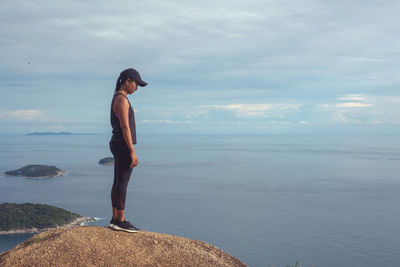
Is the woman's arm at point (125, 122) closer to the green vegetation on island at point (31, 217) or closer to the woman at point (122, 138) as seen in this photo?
the woman at point (122, 138)

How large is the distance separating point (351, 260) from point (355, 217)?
2665 cm

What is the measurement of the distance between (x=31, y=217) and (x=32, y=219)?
694 millimetres

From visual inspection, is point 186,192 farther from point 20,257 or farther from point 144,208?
point 20,257

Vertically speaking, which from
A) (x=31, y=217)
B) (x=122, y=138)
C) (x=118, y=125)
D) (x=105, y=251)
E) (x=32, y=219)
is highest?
(x=118, y=125)

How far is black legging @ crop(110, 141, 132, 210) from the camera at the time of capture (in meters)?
9.33

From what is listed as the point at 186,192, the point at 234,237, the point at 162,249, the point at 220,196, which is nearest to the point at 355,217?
the point at 234,237

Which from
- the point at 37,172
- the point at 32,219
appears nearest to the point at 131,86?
the point at 32,219

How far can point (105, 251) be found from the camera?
8.74 meters

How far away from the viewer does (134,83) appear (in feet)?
32.0

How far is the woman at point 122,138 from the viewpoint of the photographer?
916 cm

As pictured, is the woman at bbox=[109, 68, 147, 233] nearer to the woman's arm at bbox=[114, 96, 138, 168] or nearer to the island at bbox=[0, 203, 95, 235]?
the woman's arm at bbox=[114, 96, 138, 168]

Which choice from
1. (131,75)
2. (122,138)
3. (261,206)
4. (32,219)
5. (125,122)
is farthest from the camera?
(261,206)

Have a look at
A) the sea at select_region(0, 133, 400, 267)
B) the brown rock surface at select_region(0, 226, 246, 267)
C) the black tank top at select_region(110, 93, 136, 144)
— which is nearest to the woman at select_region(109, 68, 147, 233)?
the black tank top at select_region(110, 93, 136, 144)

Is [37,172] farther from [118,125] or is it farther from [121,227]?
[118,125]
